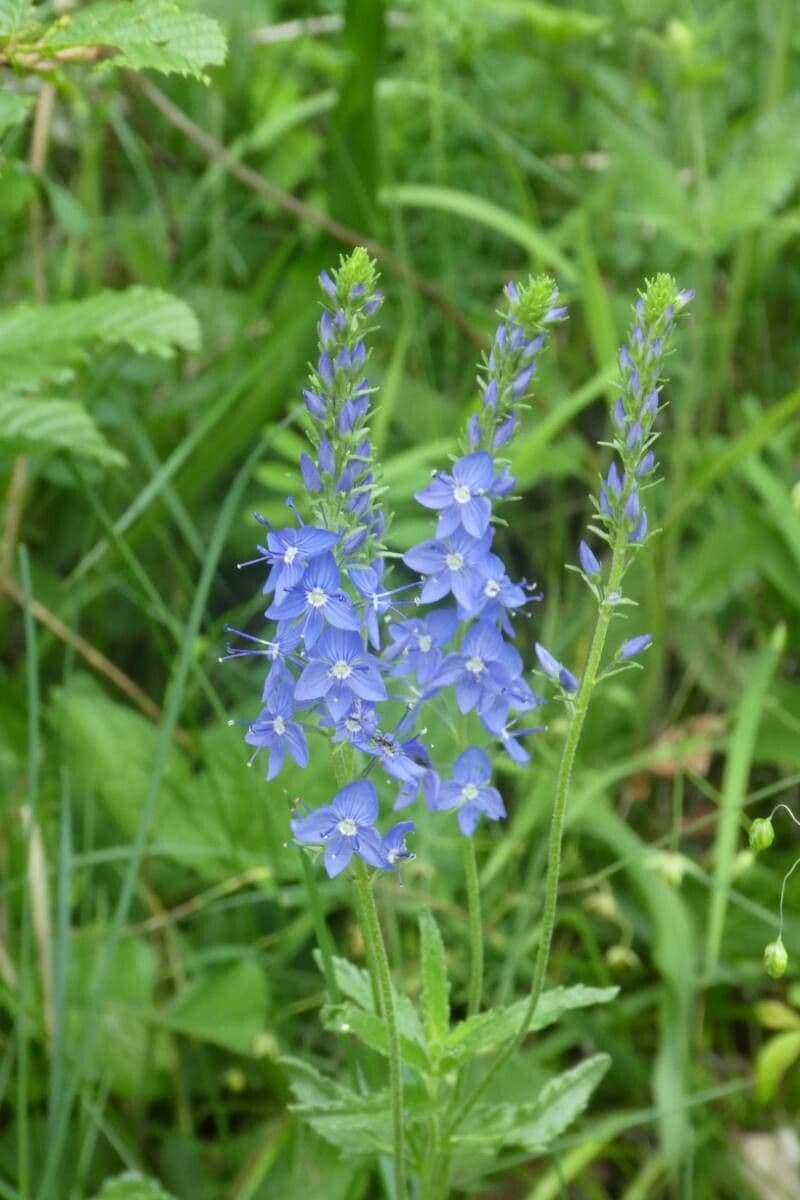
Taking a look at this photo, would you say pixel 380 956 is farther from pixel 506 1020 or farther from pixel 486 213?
pixel 486 213

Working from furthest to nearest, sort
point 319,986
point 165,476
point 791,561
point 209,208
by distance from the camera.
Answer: point 209,208
point 791,561
point 319,986
point 165,476

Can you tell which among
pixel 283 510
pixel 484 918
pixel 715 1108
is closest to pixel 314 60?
pixel 283 510

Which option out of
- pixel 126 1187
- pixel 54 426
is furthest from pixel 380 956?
pixel 54 426

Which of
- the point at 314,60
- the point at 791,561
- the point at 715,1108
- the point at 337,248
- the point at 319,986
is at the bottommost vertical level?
the point at 715,1108

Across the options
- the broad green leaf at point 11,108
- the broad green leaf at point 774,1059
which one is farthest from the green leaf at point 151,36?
the broad green leaf at point 774,1059

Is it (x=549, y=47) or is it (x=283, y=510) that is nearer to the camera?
(x=283, y=510)

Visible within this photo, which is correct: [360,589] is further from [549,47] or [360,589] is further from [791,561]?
[549,47]

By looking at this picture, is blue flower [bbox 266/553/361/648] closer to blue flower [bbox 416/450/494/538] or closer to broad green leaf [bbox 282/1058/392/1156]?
blue flower [bbox 416/450/494/538]

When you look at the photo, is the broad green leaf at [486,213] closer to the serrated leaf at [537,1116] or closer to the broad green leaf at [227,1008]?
the broad green leaf at [227,1008]
